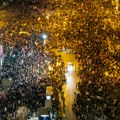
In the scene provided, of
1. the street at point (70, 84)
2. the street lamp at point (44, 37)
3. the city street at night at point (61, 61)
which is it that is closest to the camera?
the city street at night at point (61, 61)

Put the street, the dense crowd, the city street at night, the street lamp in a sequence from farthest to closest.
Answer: the street lamp → the street → the dense crowd → the city street at night

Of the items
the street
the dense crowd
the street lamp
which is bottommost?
the street

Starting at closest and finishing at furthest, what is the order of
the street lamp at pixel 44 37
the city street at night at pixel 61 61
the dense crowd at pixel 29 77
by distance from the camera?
the city street at night at pixel 61 61 < the dense crowd at pixel 29 77 < the street lamp at pixel 44 37

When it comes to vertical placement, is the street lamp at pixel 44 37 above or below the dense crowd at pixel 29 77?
below

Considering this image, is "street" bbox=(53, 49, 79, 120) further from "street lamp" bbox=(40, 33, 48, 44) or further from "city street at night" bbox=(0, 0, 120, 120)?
"street lamp" bbox=(40, 33, 48, 44)

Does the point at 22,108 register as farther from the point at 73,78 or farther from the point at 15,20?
the point at 15,20

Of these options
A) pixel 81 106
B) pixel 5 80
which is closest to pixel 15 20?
pixel 5 80

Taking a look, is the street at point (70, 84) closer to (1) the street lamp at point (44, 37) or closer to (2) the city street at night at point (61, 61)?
(2) the city street at night at point (61, 61)

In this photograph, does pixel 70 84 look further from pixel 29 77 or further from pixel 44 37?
pixel 44 37

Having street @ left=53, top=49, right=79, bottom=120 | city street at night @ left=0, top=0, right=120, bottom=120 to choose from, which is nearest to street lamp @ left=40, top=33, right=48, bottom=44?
city street at night @ left=0, top=0, right=120, bottom=120

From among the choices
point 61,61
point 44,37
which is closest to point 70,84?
point 61,61

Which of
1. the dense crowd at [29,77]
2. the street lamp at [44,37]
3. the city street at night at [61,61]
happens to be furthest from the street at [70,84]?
the street lamp at [44,37]
